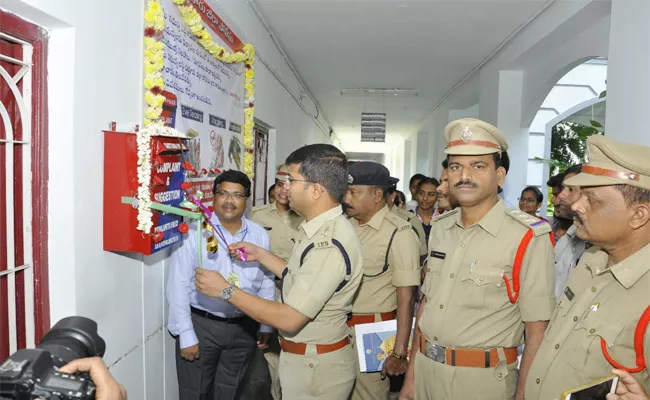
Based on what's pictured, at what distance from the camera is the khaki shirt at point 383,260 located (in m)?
2.53

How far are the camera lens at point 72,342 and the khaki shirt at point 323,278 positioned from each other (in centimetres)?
82

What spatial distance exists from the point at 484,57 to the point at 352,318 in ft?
17.5

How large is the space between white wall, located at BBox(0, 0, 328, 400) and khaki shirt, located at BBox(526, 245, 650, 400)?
1587 mm

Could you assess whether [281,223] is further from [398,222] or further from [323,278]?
[323,278]

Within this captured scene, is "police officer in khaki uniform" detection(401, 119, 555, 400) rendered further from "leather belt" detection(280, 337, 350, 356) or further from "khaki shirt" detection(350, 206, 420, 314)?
"khaki shirt" detection(350, 206, 420, 314)

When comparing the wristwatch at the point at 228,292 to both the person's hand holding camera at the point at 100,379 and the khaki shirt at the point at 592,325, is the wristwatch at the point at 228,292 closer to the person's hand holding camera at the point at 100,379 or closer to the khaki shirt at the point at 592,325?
the person's hand holding camera at the point at 100,379

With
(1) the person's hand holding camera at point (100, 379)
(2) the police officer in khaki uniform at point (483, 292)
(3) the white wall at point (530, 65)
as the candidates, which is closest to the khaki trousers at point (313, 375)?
(2) the police officer in khaki uniform at point (483, 292)

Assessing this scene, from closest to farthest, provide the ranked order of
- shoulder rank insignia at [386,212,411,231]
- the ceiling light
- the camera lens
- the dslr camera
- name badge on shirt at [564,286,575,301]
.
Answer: the dslr camera < the camera lens < name badge on shirt at [564,286,575,301] < shoulder rank insignia at [386,212,411,231] < the ceiling light

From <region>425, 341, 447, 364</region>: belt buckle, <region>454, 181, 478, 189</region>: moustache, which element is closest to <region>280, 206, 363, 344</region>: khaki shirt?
<region>425, 341, 447, 364</region>: belt buckle

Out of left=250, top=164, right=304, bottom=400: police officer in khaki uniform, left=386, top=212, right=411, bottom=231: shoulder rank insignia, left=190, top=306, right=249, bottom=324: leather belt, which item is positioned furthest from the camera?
left=250, top=164, right=304, bottom=400: police officer in khaki uniform

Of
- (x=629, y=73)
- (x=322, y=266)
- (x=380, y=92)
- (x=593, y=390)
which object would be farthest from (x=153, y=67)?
(x=380, y=92)

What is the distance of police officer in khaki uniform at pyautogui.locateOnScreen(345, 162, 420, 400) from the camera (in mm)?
2496

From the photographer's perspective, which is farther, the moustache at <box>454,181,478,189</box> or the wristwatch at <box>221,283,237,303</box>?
the moustache at <box>454,181,478,189</box>

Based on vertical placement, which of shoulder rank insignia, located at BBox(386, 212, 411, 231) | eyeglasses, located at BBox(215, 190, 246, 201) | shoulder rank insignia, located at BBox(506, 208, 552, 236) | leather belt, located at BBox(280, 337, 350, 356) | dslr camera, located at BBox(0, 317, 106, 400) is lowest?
leather belt, located at BBox(280, 337, 350, 356)
